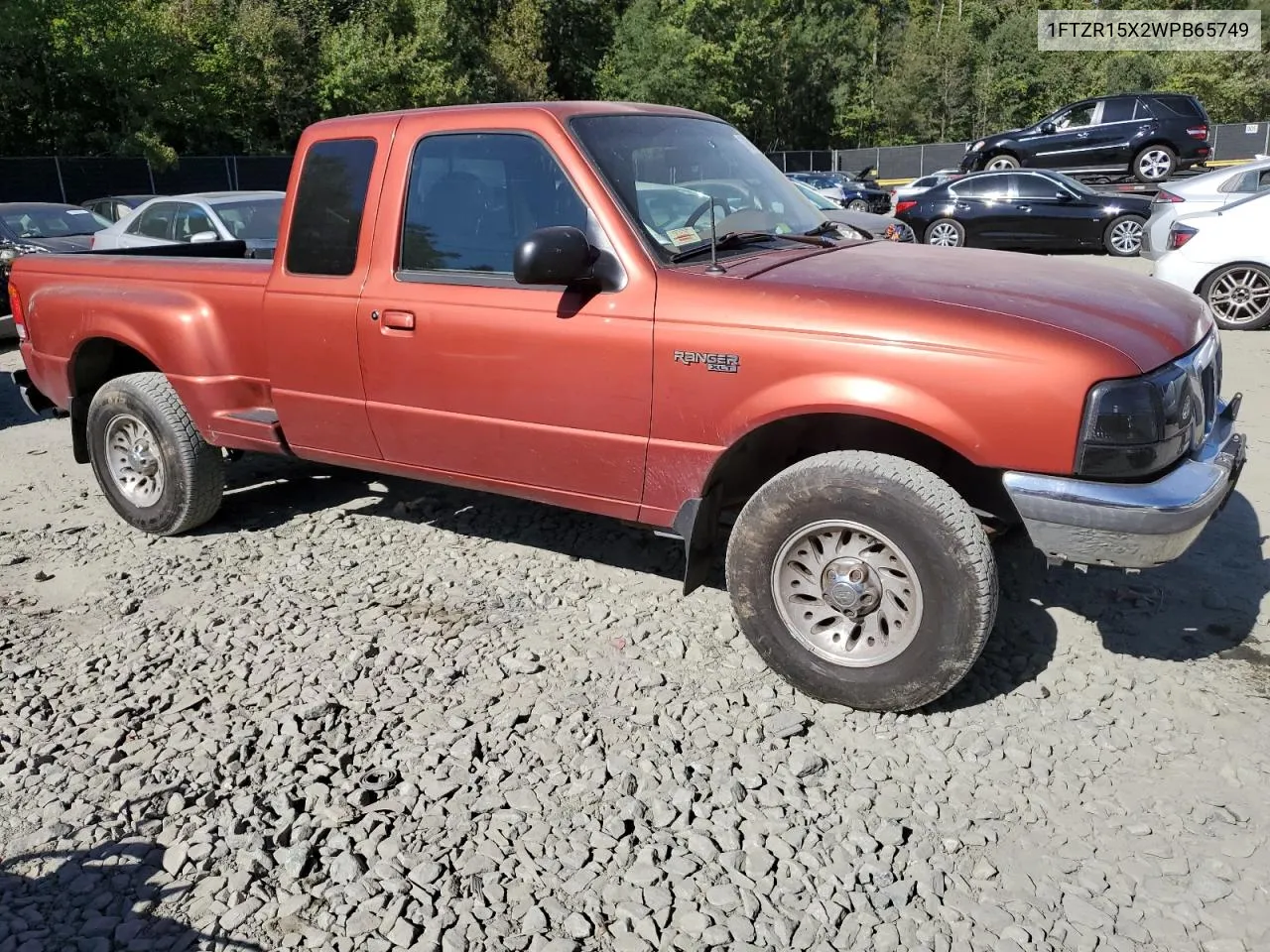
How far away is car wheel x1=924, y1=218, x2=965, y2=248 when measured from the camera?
16.9 metres

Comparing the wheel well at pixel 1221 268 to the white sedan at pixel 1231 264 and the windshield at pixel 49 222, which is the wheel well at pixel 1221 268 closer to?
the white sedan at pixel 1231 264

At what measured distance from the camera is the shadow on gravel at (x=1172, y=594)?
394cm

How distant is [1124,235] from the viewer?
52.3 ft

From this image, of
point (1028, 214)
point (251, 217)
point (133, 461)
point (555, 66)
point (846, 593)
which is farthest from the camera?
point (555, 66)

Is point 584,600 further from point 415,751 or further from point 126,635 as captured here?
point 126,635

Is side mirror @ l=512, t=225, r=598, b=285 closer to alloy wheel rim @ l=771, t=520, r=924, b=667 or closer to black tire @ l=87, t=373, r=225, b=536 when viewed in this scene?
alloy wheel rim @ l=771, t=520, r=924, b=667

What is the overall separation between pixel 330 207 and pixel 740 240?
1.78 m

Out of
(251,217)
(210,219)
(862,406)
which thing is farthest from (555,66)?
(862,406)

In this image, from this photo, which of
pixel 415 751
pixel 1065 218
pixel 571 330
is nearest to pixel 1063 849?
pixel 415 751

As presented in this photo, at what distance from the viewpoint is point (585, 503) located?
13.2ft

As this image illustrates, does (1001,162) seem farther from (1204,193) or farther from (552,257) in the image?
(552,257)

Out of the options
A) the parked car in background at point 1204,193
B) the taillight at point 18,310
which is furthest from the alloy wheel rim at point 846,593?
the parked car in background at point 1204,193

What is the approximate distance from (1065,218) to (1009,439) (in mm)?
14740

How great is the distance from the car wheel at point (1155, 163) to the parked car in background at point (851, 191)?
7.89 meters
